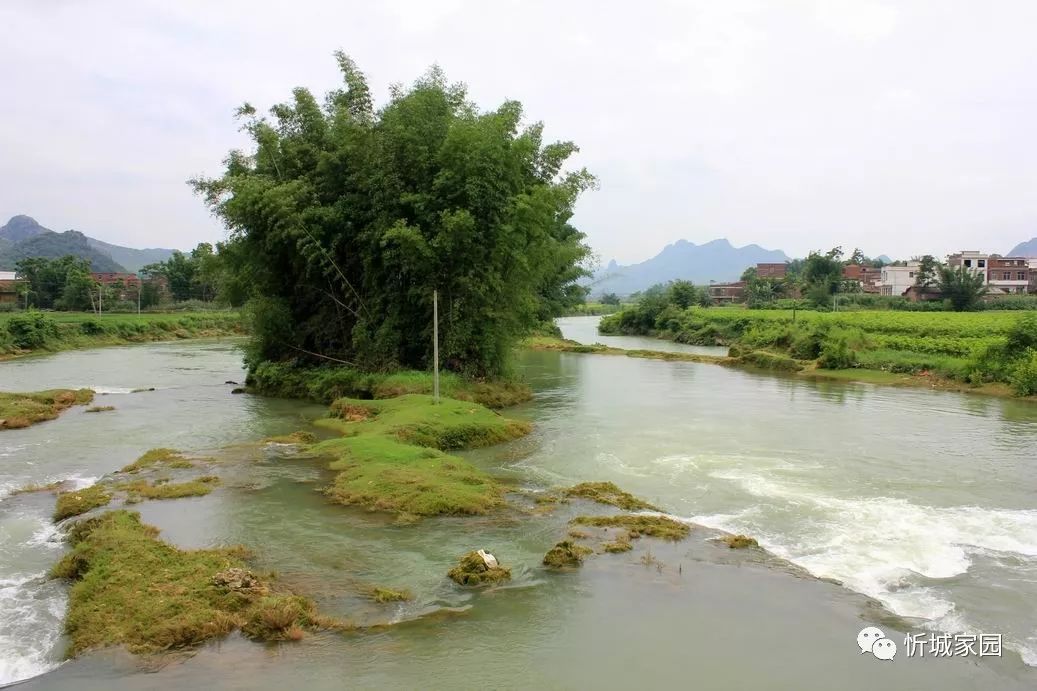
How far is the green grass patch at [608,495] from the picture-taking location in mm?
10594

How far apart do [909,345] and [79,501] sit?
31645 mm

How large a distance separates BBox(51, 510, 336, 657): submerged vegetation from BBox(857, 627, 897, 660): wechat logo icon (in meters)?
5.02

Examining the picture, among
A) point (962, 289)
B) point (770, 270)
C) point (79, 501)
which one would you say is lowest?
point (79, 501)

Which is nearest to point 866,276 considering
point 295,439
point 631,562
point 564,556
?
point 295,439

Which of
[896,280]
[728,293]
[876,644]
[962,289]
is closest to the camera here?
[876,644]

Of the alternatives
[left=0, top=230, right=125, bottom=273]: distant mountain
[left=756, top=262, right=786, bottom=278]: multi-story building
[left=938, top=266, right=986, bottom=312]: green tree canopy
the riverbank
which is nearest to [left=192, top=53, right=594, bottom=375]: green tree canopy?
the riverbank

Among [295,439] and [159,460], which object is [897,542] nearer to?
[295,439]

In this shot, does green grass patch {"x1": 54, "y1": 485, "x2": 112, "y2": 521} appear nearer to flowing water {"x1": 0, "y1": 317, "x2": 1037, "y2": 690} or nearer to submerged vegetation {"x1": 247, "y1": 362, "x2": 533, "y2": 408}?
flowing water {"x1": 0, "y1": 317, "x2": 1037, "y2": 690}

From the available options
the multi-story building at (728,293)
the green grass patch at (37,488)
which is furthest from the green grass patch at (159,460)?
the multi-story building at (728,293)

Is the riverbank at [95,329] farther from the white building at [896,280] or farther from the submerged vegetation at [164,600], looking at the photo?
the white building at [896,280]

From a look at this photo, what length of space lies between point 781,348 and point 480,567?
33227 mm

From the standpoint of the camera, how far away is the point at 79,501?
10.0 meters

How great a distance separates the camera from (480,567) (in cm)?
770

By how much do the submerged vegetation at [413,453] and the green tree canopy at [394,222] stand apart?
155 inches
